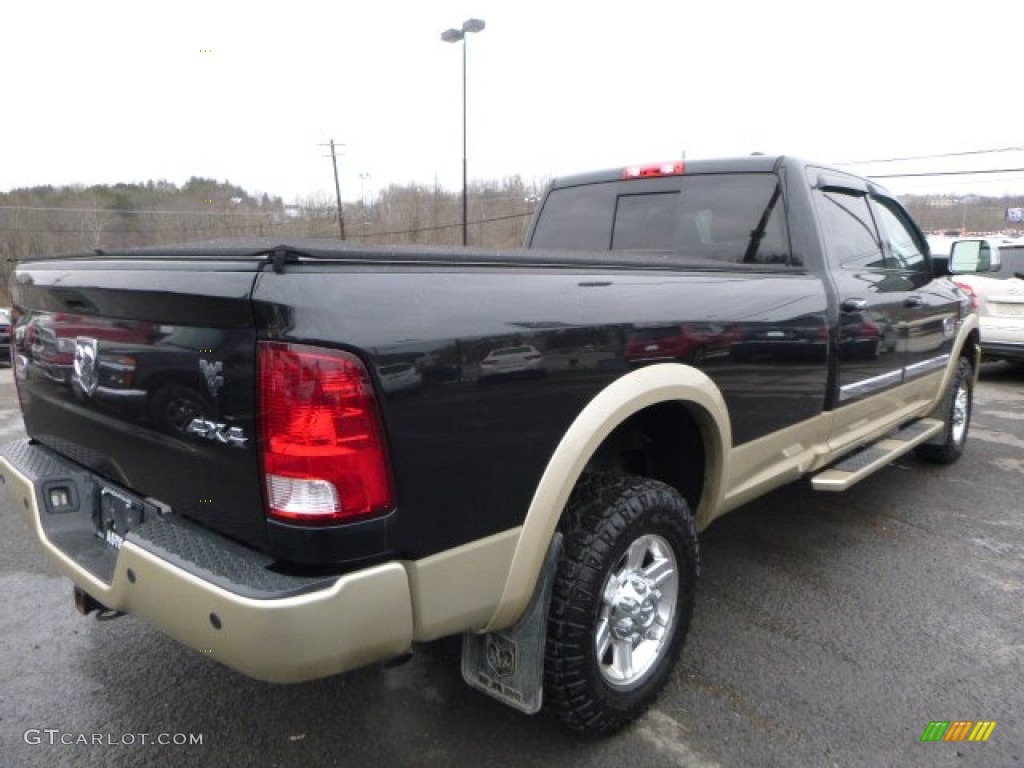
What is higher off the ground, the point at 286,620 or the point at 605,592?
the point at 286,620

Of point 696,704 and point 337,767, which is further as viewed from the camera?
point 696,704

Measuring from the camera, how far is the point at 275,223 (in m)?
45.2

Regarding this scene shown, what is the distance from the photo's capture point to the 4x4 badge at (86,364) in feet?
6.98

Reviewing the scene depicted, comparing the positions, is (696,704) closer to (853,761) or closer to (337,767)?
(853,761)

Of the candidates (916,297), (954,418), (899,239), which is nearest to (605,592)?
(916,297)

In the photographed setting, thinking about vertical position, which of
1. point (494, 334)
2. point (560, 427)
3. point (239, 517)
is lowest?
point (239, 517)

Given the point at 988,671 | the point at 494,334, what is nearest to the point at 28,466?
the point at 494,334

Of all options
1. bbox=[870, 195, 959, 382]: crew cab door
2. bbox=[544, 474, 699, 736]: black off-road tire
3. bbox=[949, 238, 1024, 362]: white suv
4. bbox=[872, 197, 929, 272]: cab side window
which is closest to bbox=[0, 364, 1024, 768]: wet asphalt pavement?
bbox=[544, 474, 699, 736]: black off-road tire

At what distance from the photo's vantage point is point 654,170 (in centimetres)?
397

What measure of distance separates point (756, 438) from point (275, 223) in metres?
46.1

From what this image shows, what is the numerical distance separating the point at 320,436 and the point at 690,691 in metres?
1.77

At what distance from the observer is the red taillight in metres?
1.59

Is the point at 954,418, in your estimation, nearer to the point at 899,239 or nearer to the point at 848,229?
the point at 899,239

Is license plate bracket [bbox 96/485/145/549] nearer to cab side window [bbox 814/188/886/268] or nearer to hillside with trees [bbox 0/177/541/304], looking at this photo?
cab side window [bbox 814/188/886/268]
